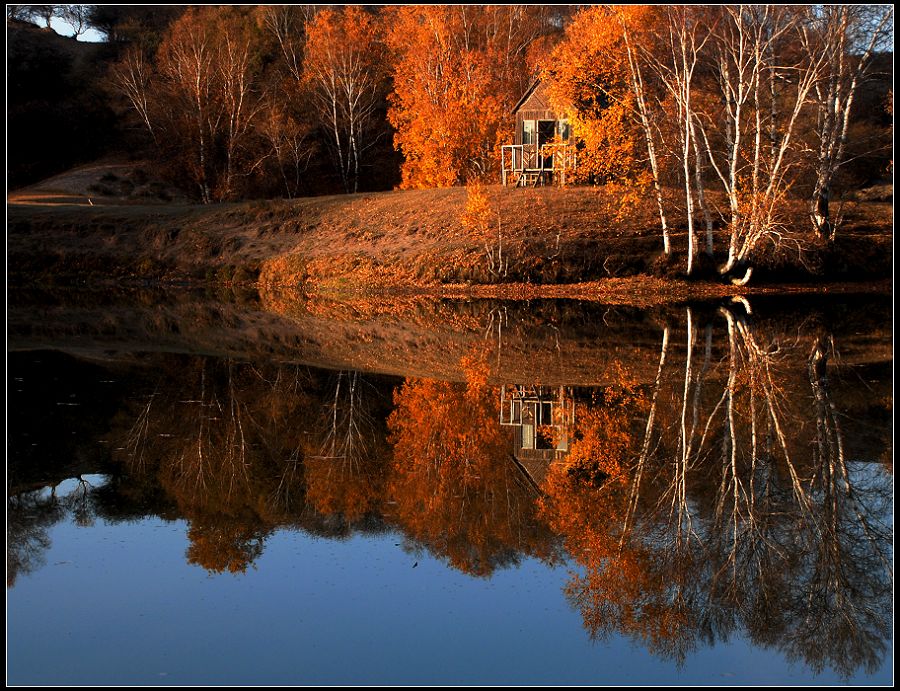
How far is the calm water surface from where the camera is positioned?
5.72 metres

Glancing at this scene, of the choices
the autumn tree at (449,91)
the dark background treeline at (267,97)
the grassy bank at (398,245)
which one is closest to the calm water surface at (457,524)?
the grassy bank at (398,245)

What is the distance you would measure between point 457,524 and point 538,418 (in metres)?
4.10

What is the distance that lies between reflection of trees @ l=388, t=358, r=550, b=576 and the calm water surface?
40 millimetres

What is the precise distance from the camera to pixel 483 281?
30.8 m

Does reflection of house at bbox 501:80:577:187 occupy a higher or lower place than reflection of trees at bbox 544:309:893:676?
higher

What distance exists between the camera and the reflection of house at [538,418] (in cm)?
1009

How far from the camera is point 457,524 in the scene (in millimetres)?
7773

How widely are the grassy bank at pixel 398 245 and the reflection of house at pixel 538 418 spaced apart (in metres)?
15.8

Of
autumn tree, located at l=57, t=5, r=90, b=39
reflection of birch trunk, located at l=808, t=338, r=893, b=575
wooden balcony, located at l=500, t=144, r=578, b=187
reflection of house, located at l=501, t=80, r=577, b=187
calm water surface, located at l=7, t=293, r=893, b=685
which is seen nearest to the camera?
calm water surface, located at l=7, t=293, r=893, b=685

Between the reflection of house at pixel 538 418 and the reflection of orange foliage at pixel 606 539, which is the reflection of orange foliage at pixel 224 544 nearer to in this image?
the reflection of orange foliage at pixel 606 539

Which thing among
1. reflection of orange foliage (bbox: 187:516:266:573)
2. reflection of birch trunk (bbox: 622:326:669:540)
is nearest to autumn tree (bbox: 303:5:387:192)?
reflection of birch trunk (bbox: 622:326:669:540)

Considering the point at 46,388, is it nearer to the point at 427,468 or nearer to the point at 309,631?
the point at 427,468

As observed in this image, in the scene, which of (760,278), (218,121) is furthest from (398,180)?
(760,278)

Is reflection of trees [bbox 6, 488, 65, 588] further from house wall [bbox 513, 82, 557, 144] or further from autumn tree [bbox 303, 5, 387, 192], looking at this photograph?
autumn tree [bbox 303, 5, 387, 192]
